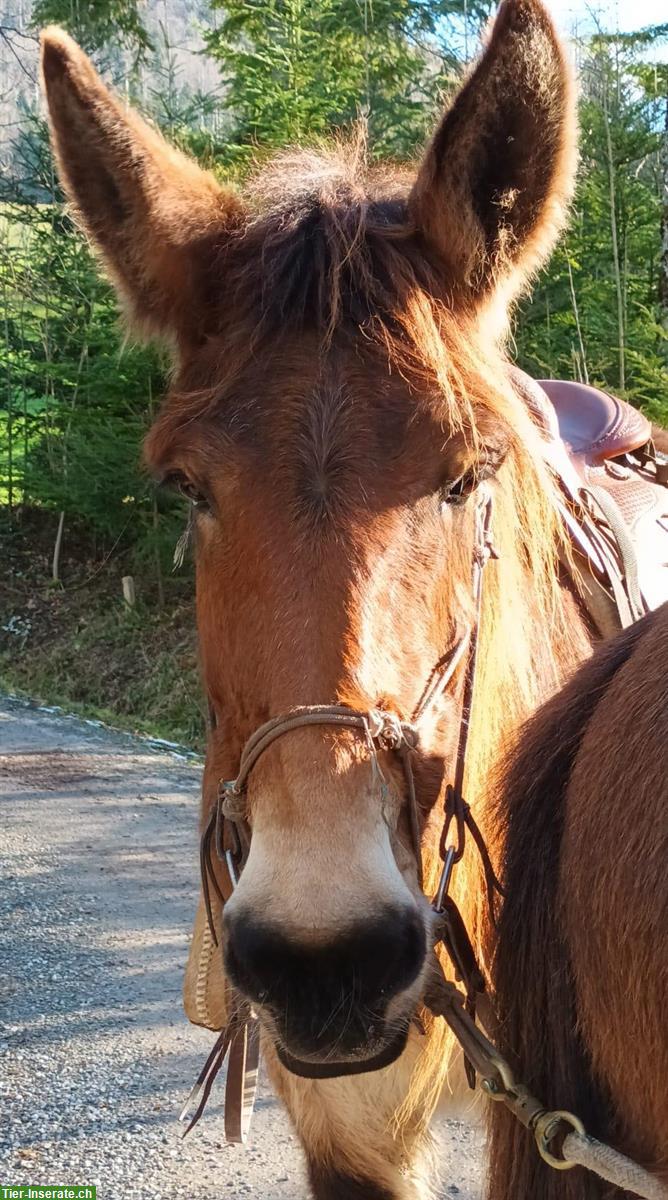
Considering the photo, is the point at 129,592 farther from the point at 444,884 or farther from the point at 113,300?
the point at 444,884

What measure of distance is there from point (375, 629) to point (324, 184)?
3.41 ft

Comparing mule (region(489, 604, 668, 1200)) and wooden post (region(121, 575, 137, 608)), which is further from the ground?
wooden post (region(121, 575, 137, 608))

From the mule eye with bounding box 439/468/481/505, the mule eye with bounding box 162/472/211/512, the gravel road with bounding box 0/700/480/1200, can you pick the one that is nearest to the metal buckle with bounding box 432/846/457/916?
the mule eye with bounding box 439/468/481/505

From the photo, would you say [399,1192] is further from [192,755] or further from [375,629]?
[192,755]

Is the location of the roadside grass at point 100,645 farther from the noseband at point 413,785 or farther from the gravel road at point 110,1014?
the noseband at point 413,785

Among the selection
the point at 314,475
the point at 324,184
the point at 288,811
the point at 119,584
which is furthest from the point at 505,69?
the point at 119,584

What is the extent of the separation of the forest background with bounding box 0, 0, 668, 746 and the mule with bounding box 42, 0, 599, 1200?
599cm

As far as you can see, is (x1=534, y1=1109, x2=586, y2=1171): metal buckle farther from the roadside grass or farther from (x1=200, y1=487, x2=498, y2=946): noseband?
the roadside grass

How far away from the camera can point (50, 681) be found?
11344 millimetres

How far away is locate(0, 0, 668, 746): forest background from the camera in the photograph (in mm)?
9461

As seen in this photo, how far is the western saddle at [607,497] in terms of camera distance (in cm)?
238

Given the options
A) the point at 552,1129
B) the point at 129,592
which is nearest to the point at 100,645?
the point at 129,592

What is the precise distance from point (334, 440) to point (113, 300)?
26.6 feet

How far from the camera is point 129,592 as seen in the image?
12547 mm
